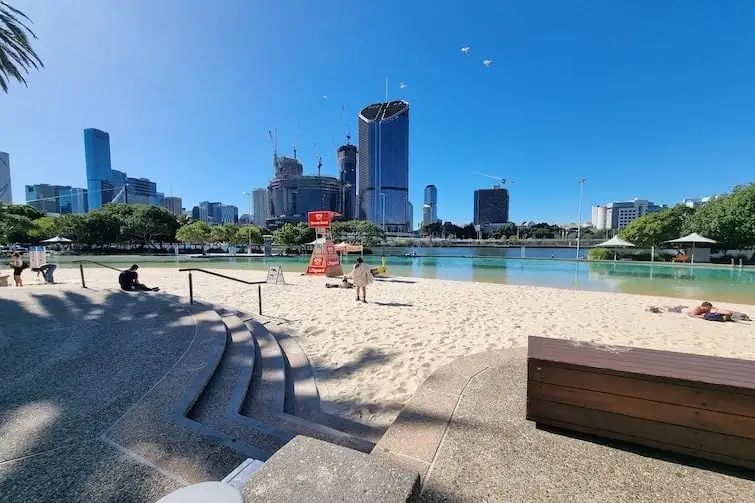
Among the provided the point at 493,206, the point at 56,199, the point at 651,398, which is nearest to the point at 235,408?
the point at 651,398

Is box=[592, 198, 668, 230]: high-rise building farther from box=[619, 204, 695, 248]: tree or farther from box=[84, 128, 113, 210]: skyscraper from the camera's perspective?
box=[84, 128, 113, 210]: skyscraper

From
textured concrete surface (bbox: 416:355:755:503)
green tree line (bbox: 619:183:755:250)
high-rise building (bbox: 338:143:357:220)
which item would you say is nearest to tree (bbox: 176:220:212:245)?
textured concrete surface (bbox: 416:355:755:503)

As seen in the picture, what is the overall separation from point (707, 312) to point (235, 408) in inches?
438

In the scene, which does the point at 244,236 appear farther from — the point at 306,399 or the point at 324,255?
the point at 306,399

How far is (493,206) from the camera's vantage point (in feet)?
501

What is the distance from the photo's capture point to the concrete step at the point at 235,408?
2482mm

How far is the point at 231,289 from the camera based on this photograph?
12.1 m

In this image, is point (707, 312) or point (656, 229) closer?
point (707, 312)

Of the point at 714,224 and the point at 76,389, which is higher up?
the point at 714,224

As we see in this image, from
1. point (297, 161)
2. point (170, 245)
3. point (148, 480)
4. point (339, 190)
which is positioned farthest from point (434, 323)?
point (297, 161)

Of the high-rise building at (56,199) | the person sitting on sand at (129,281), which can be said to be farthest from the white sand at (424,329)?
the high-rise building at (56,199)

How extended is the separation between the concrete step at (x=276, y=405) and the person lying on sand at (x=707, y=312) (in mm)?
9787

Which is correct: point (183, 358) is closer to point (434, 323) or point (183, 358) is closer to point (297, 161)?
point (434, 323)

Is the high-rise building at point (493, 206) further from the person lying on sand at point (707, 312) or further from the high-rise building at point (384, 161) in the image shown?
the person lying on sand at point (707, 312)
